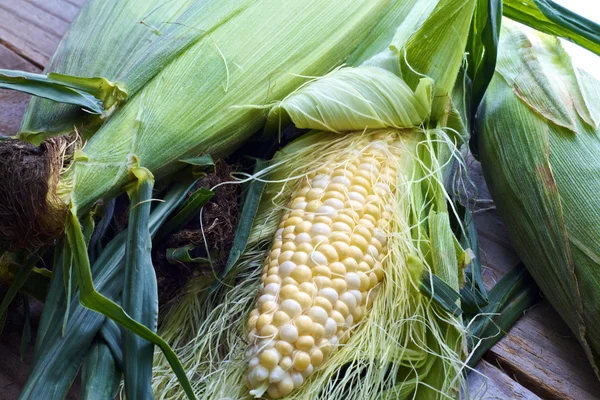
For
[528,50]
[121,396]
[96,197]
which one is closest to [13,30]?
[96,197]

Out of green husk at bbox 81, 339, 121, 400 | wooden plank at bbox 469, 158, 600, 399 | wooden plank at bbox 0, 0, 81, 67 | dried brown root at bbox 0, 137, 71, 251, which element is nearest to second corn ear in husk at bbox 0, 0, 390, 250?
dried brown root at bbox 0, 137, 71, 251

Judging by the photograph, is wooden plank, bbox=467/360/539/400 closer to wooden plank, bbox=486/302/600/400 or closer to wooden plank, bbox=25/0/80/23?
wooden plank, bbox=486/302/600/400

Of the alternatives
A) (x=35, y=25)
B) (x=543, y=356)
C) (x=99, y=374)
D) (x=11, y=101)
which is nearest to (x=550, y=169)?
(x=543, y=356)

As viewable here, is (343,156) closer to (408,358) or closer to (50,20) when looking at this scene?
(408,358)

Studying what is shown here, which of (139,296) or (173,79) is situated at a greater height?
(173,79)

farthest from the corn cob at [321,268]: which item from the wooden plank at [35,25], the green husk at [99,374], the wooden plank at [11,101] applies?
the wooden plank at [35,25]

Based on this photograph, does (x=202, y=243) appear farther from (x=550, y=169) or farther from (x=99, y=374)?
(x=550, y=169)
